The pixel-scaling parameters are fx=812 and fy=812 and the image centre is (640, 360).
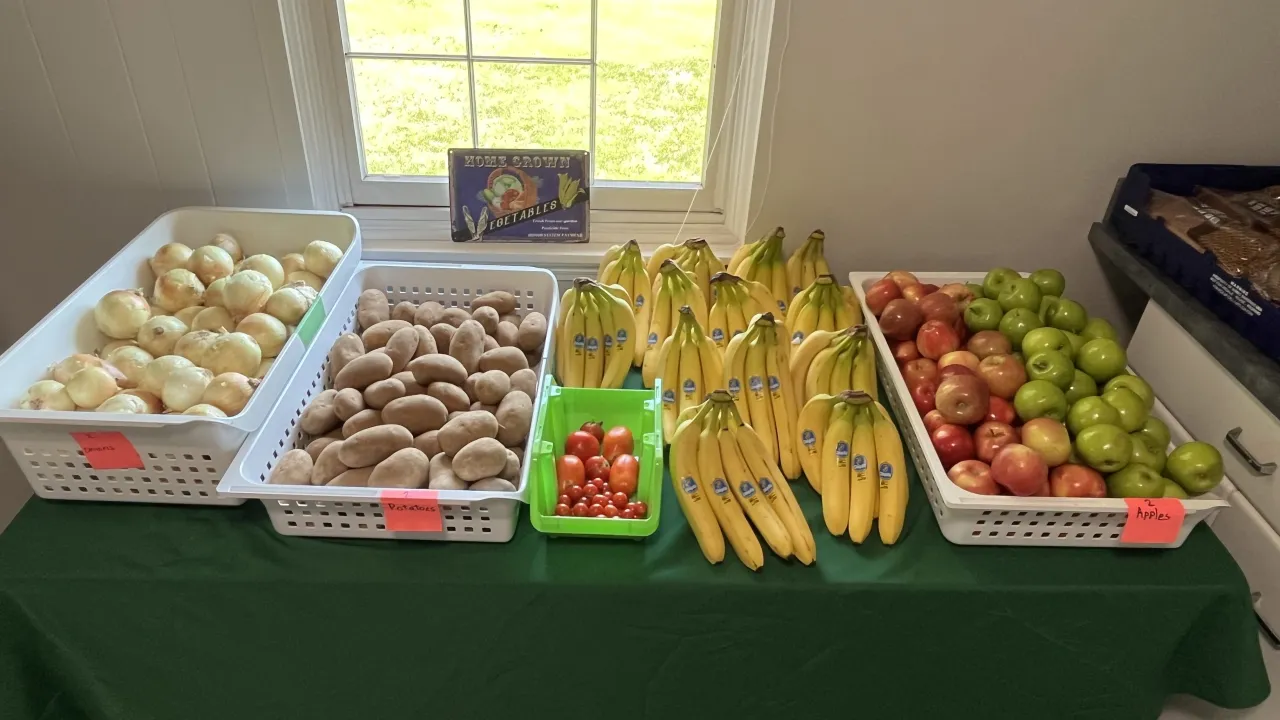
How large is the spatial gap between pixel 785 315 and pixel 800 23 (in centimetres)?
53

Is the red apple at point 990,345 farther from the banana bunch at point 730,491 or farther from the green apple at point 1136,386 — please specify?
the banana bunch at point 730,491

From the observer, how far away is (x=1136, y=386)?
126 cm

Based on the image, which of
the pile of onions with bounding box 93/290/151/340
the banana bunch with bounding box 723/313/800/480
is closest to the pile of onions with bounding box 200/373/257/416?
the pile of onions with bounding box 93/290/151/340

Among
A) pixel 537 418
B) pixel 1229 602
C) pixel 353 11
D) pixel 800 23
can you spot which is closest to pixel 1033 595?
pixel 1229 602

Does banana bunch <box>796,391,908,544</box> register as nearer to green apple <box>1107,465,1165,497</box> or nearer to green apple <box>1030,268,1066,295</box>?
green apple <box>1107,465,1165,497</box>

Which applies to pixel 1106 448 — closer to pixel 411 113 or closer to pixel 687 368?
pixel 687 368

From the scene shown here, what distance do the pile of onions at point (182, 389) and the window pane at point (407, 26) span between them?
2.59ft

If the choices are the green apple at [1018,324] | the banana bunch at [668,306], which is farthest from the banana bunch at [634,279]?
the green apple at [1018,324]

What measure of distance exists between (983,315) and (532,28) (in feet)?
3.38

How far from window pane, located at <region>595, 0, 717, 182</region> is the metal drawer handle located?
1.09 m

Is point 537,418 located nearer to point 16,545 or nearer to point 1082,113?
point 16,545

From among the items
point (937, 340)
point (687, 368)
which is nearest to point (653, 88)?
point (687, 368)

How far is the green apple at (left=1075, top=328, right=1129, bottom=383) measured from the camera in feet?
4.24

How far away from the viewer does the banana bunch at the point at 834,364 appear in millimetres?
1312
